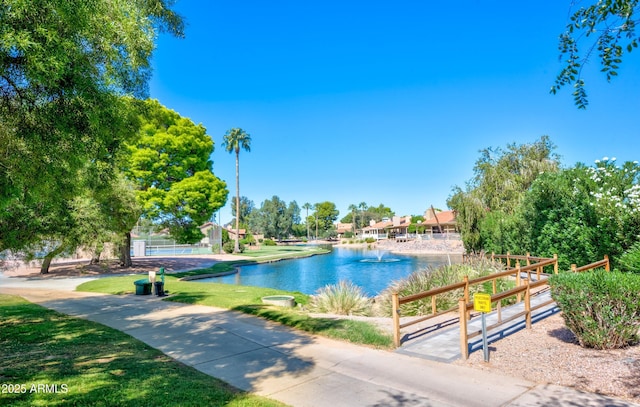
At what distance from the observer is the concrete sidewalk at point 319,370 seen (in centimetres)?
448

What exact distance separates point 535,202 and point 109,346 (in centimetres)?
1604

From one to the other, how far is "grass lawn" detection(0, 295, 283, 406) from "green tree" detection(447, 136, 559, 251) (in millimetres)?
20571

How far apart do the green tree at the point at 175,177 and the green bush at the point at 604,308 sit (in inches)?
918

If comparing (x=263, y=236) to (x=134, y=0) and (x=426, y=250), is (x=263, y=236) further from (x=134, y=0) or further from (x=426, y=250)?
(x=134, y=0)

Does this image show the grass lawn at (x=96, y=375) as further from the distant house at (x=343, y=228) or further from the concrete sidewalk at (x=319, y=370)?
the distant house at (x=343, y=228)

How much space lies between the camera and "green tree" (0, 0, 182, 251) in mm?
3929

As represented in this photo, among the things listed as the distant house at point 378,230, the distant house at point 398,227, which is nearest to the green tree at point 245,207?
the distant house at point 378,230

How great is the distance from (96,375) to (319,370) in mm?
3117

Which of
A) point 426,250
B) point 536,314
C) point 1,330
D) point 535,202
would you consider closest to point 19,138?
point 1,330

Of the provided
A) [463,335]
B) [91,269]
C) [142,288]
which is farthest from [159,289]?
[91,269]

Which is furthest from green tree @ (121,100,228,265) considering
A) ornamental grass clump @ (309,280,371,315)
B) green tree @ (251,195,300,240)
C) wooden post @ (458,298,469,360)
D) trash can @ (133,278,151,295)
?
green tree @ (251,195,300,240)

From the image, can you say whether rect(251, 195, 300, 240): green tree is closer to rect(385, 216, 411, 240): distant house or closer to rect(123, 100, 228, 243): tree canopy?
rect(385, 216, 411, 240): distant house

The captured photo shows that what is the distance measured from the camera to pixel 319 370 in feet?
18.4

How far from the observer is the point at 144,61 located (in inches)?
288
